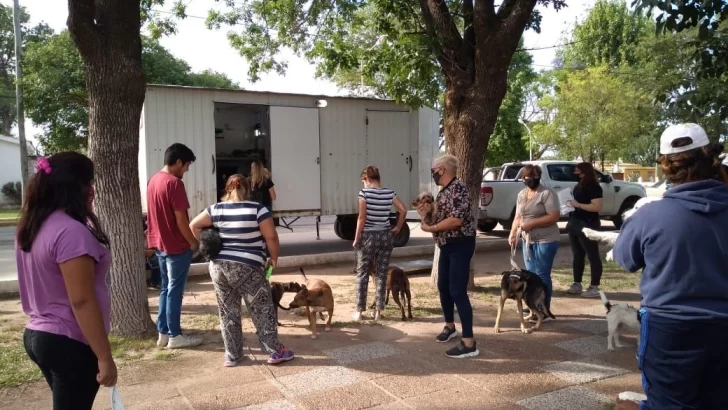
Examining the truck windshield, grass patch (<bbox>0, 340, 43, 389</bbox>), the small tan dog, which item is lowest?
grass patch (<bbox>0, 340, 43, 389</bbox>)

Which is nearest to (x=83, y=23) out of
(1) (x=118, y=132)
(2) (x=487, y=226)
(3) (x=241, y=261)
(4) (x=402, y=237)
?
(1) (x=118, y=132)

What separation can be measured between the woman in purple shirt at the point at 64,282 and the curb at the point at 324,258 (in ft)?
19.9

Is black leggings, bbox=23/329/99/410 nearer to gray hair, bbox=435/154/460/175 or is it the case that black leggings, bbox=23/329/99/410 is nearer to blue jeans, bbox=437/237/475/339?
blue jeans, bbox=437/237/475/339

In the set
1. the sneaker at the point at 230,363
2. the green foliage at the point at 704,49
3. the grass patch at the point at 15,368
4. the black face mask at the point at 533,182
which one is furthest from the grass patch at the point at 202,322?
the green foliage at the point at 704,49

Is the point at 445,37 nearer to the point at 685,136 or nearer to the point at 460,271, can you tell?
the point at 460,271

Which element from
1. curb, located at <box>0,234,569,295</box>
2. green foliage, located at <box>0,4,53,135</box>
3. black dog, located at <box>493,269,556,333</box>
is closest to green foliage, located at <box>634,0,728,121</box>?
black dog, located at <box>493,269,556,333</box>

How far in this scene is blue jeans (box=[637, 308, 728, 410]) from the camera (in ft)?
7.43

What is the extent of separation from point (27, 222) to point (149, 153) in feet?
23.0

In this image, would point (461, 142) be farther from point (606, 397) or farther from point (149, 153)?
point (149, 153)

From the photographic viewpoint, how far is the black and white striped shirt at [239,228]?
4.49 m

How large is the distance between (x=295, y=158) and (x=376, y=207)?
15.4 feet

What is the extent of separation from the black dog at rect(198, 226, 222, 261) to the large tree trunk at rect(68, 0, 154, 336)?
49.2 inches

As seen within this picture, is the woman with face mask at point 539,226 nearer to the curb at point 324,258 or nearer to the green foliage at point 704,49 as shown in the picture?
the green foliage at point 704,49

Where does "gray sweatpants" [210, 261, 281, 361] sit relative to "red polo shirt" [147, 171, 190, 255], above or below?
below
